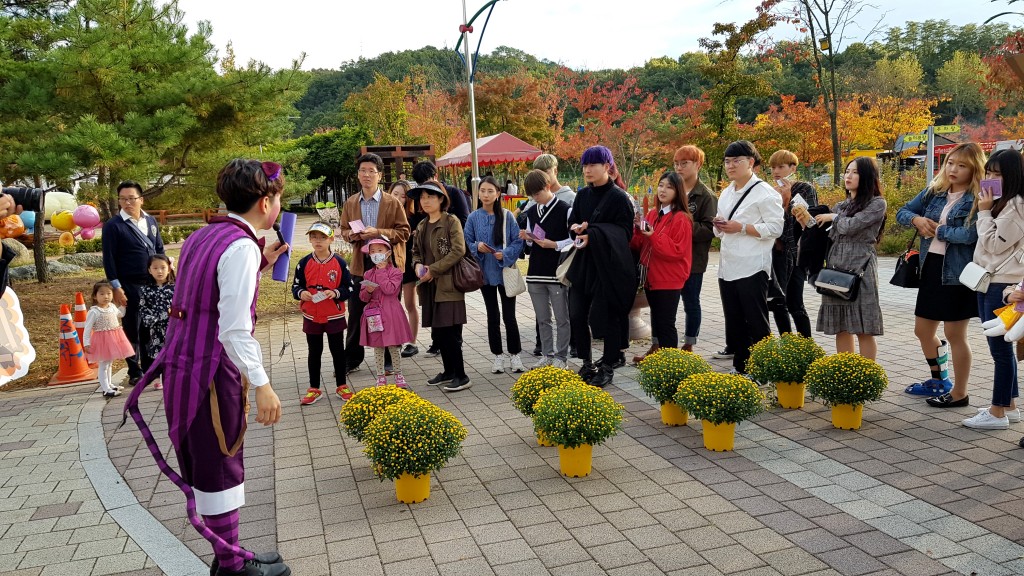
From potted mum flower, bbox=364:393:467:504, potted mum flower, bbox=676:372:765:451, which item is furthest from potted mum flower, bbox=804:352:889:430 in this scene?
potted mum flower, bbox=364:393:467:504

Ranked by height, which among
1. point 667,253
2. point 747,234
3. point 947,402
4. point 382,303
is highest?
point 747,234

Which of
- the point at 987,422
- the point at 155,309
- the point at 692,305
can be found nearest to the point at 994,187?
the point at 987,422

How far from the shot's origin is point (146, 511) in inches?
173

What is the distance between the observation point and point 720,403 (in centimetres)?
474

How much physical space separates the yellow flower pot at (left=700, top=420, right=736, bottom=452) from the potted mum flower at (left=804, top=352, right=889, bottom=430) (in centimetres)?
71

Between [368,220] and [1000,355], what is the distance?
5.22 m

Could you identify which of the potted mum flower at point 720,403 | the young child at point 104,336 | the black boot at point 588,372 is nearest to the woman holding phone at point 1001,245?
the potted mum flower at point 720,403

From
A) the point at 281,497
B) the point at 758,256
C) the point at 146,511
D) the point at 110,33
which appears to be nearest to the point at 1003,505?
the point at 758,256

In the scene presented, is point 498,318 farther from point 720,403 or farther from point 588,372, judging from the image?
point 720,403

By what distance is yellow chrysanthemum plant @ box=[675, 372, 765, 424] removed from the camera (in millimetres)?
4730

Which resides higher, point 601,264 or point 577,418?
point 601,264

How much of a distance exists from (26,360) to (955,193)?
5.71 metres

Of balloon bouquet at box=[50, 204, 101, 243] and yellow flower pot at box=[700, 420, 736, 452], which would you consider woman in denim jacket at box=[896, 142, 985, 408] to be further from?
balloon bouquet at box=[50, 204, 101, 243]

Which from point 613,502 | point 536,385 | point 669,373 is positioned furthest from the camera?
point 669,373
